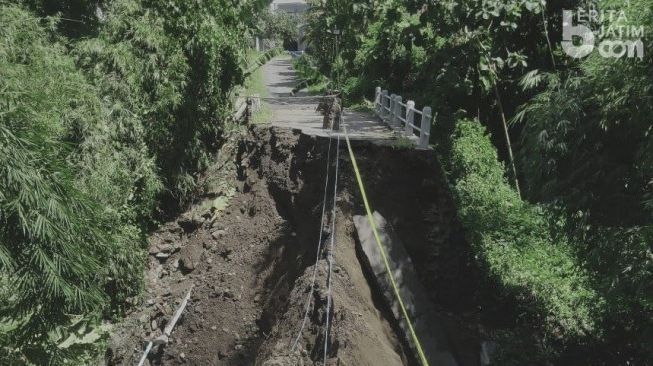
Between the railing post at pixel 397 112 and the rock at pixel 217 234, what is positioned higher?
the railing post at pixel 397 112

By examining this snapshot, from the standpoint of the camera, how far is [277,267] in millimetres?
10609

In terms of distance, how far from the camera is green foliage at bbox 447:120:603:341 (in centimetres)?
722

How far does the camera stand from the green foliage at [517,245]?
722 centimetres

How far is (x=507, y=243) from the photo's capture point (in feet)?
27.9

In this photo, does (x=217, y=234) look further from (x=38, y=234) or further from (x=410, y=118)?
(x=38, y=234)

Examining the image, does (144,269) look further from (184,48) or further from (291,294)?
(184,48)

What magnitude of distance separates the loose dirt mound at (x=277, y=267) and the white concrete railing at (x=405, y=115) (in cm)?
58

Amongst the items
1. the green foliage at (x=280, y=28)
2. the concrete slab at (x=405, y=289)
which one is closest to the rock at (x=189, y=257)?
the concrete slab at (x=405, y=289)

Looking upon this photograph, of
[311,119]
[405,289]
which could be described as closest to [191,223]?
[311,119]

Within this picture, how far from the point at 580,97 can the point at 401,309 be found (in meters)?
3.93

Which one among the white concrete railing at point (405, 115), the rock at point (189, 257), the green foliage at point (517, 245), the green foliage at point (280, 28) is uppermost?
the green foliage at point (280, 28)

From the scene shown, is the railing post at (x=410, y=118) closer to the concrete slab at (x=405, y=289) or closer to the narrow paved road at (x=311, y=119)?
the narrow paved road at (x=311, y=119)

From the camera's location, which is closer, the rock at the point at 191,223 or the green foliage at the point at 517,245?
the green foliage at the point at 517,245

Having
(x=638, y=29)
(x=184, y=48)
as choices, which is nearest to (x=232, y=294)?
(x=184, y=48)
